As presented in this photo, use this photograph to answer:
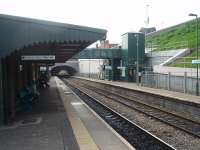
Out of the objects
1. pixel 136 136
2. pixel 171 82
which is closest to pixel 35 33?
pixel 136 136

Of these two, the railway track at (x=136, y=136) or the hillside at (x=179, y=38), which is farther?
the hillside at (x=179, y=38)

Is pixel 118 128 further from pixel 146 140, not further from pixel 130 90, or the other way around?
pixel 130 90

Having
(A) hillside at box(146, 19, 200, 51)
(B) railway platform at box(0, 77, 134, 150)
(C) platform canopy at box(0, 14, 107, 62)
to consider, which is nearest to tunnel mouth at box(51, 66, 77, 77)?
(A) hillside at box(146, 19, 200, 51)

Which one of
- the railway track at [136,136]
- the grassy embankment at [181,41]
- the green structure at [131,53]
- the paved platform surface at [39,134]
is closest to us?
the paved platform surface at [39,134]

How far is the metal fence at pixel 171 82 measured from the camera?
Answer: 35.7 m

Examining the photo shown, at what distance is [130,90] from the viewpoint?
43.5 metres

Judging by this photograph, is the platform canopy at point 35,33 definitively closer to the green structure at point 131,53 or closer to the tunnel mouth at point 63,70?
the green structure at point 131,53

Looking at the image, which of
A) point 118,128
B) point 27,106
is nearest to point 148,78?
point 27,106

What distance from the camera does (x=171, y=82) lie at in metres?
41.1

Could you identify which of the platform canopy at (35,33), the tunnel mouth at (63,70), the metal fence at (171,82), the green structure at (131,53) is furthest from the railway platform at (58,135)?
the tunnel mouth at (63,70)

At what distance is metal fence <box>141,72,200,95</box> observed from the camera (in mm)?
35656

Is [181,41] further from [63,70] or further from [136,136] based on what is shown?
[63,70]

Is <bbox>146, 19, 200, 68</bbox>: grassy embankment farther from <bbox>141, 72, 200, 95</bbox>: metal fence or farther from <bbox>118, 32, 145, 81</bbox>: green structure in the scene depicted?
<bbox>141, 72, 200, 95</bbox>: metal fence

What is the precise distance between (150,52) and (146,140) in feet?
195
